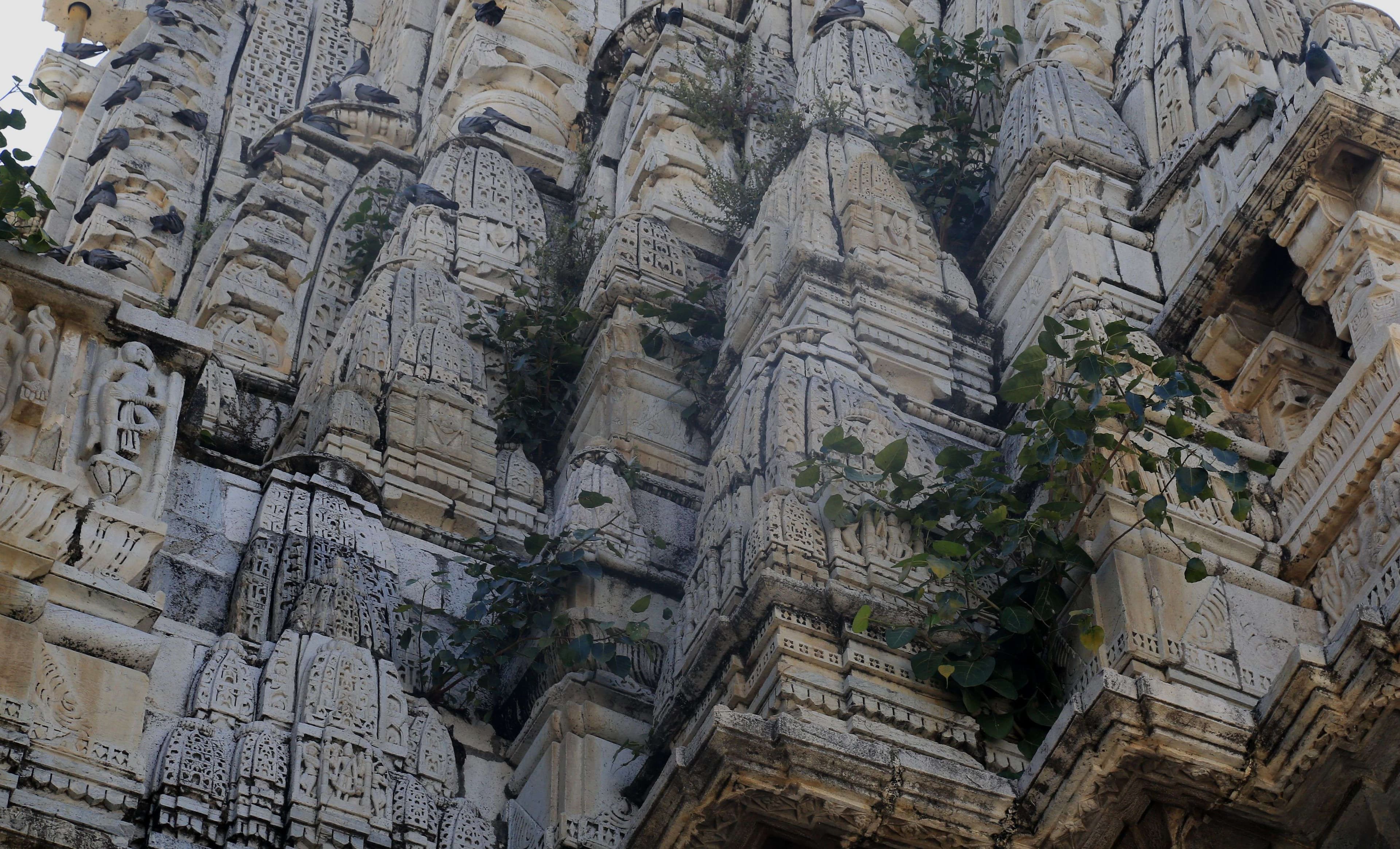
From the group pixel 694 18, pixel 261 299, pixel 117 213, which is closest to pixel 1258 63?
pixel 694 18

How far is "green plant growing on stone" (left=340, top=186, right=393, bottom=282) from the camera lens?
53.5 ft

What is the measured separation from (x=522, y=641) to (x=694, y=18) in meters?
7.98

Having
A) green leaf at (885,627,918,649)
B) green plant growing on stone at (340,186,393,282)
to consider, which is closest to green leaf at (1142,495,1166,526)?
green leaf at (885,627,918,649)

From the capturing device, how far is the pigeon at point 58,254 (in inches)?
363

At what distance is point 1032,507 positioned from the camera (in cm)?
953

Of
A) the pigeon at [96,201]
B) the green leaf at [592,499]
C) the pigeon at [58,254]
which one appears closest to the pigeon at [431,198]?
the pigeon at [96,201]

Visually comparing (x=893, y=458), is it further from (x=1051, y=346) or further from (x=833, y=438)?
(x=1051, y=346)

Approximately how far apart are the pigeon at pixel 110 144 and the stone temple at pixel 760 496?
3977mm

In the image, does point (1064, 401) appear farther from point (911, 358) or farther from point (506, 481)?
point (506, 481)

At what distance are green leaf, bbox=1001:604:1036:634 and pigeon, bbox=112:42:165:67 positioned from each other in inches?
582

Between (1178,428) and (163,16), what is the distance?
51.6 feet

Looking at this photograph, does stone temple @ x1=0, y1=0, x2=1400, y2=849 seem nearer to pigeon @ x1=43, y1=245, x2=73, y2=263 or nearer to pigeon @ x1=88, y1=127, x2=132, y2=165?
pigeon @ x1=43, y1=245, x2=73, y2=263

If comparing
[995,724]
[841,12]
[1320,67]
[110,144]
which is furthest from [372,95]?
[995,724]

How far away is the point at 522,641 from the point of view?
1025 cm
